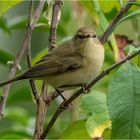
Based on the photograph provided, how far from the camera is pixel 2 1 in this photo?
3031mm

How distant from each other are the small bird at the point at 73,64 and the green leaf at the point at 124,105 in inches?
30.2

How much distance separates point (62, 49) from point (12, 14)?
458 centimetres

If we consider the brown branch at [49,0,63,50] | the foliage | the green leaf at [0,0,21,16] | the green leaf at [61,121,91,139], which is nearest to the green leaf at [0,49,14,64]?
the foliage

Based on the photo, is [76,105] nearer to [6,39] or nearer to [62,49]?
[62,49]

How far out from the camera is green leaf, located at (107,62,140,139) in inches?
84.7

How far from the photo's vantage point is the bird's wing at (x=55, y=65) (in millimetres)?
2956

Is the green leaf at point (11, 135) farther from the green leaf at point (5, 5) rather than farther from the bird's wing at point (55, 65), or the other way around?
the green leaf at point (5, 5)

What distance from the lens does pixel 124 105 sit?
7.15 ft

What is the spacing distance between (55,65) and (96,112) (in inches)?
19.5

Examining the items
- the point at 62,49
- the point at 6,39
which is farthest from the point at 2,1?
the point at 6,39

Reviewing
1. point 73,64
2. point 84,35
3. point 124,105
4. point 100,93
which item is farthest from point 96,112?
point 84,35

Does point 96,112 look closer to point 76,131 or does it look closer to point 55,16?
point 76,131

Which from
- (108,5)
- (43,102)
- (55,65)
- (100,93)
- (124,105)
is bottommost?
(124,105)

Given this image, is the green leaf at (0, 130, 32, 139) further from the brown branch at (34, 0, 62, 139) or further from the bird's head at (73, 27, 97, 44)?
the bird's head at (73, 27, 97, 44)
